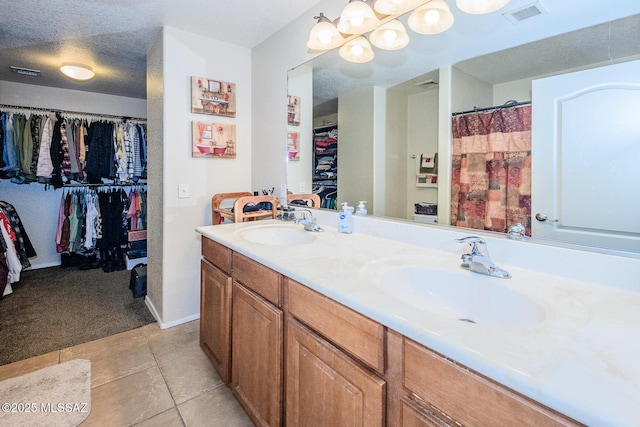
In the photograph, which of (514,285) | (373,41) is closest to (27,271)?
(373,41)

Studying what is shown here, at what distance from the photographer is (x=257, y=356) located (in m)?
1.31

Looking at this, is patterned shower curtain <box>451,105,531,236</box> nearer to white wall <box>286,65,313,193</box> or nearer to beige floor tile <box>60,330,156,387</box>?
white wall <box>286,65,313,193</box>

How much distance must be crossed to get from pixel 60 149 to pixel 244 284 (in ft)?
11.9

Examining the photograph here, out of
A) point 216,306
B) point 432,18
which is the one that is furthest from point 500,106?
point 216,306

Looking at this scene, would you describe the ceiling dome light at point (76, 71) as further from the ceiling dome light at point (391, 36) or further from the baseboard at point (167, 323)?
the ceiling dome light at point (391, 36)

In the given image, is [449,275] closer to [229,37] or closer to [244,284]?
[244,284]

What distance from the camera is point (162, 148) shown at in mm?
2369

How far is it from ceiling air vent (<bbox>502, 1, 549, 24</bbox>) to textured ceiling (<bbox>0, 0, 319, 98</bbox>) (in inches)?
50.8

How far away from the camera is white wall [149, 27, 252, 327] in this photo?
2.34m

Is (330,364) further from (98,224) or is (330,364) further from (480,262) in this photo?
(98,224)

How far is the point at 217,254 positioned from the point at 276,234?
0.40m

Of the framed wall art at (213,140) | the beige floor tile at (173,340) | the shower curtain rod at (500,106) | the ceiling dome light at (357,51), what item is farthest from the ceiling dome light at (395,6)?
the beige floor tile at (173,340)

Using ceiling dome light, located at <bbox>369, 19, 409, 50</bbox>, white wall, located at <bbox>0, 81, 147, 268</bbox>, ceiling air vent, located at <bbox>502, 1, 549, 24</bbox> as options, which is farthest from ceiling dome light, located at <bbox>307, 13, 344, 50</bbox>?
white wall, located at <bbox>0, 81, 147, 268</bbox>

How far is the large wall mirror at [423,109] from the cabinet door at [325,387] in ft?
2.54
